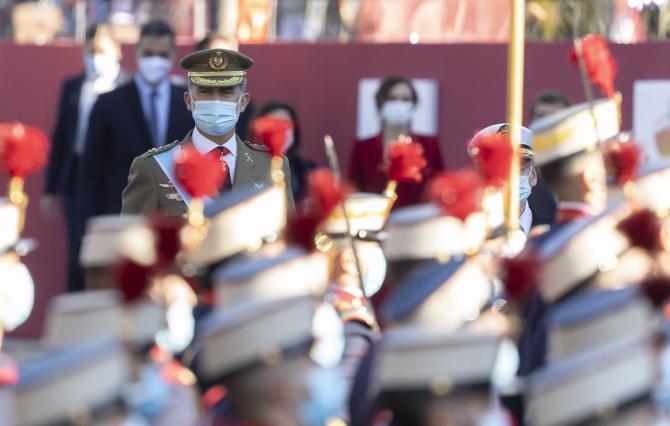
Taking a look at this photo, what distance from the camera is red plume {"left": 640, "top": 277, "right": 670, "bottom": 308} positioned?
5082mm

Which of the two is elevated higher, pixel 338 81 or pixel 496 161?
pixel 496 161

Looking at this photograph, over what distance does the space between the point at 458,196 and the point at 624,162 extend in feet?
2.06

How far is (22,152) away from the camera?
5922mm

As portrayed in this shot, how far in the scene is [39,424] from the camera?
15.1ft

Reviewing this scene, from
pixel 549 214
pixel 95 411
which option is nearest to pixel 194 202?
pixel 95 411

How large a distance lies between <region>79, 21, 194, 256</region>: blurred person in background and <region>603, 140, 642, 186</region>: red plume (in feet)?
15.7

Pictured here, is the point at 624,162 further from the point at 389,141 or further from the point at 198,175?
the point at 389,141

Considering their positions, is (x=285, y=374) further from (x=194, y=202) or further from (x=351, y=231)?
(x=351, y=231)

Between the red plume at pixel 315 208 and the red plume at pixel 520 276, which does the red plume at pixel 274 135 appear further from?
the red plume at pixel 520 276

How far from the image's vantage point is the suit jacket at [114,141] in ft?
34.8

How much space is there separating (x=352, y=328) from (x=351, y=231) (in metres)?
0.56

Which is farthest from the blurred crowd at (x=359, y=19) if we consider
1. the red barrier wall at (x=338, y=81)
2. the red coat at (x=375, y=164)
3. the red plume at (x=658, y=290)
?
the red plume at (x=658, y=290)

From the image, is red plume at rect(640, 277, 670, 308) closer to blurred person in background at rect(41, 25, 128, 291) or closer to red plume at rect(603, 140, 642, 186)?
red plume at rect(603, 140, 642, 186)

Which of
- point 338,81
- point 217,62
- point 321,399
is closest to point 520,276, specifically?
point 321,399
